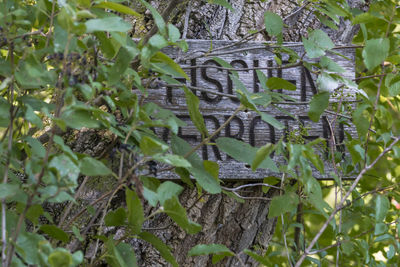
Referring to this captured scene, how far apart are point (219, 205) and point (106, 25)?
107cm

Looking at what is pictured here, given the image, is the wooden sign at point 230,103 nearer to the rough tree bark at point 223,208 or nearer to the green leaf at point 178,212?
the rough tree bark at point 223,208

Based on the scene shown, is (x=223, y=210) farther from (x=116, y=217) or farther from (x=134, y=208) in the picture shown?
(x=134, y=208)

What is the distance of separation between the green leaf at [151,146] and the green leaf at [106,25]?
0.61 ft

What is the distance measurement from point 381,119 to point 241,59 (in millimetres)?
518

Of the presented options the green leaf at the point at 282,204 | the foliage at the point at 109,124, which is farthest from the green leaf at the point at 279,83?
the green leaf at the point at 282,204

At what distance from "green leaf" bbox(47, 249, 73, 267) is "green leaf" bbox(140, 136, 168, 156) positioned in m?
0.23

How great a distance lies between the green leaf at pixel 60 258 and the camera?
31.0 inches

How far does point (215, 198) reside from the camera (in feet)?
5.88

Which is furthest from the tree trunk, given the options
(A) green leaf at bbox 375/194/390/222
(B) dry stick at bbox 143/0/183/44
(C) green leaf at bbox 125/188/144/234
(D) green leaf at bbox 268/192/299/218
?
(C) green leaf at bbox 125/188/144/234

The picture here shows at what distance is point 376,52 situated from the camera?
4.07ft

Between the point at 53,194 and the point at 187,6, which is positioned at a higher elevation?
the point at 187,6

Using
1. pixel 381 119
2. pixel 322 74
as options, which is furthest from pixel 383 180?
pixel 322 74

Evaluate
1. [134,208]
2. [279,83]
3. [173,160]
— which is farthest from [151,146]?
[279,83]

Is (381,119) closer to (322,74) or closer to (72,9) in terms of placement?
(322,74)
